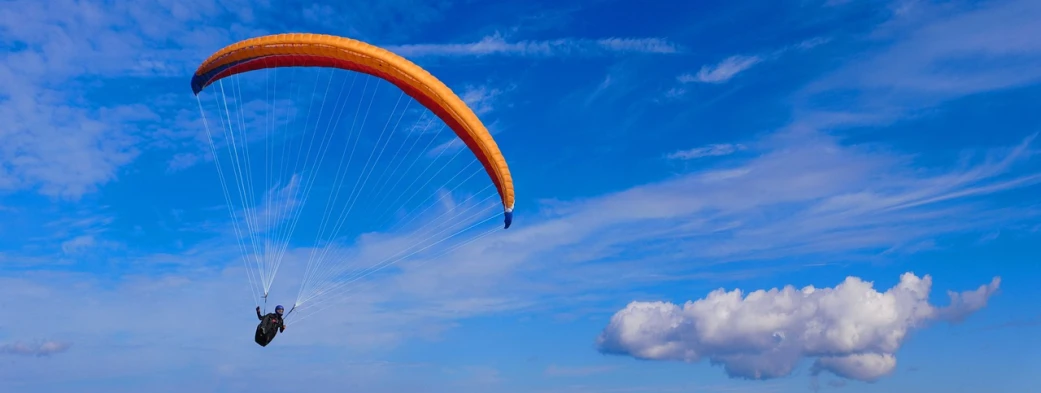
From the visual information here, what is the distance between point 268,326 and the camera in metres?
22.9

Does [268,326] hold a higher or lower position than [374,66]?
lower

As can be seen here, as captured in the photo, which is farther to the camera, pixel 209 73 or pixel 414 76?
pixel 209 73

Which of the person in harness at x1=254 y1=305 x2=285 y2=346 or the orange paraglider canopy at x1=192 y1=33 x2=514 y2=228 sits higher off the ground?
the orange paraglider canopy at x1=192 y1=33 x2=514 y2=228

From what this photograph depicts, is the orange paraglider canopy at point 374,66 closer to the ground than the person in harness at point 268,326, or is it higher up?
higher up

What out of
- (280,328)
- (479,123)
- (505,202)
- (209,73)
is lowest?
(280,328)

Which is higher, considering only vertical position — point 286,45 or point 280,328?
point 286,45

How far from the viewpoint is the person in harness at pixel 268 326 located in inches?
898

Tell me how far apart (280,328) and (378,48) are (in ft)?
28.3

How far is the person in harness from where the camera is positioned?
22797 mm

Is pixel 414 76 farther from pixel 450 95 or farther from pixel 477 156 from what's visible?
pixel 477 156

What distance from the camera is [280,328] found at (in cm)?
2352

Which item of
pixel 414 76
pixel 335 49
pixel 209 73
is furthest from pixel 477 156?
pixel 209 73

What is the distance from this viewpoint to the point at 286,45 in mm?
23016

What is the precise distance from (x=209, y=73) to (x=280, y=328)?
843 cm
